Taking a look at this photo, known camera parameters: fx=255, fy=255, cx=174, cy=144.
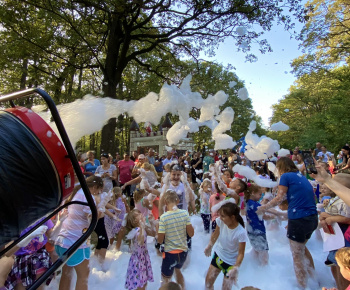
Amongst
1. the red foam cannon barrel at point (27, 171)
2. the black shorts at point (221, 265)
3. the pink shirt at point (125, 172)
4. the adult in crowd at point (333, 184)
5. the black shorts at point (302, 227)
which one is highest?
the red foam cannon barrel at point (27, 171)

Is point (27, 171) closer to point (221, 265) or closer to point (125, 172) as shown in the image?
point (221, 265)

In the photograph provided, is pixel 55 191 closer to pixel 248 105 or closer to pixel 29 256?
pixel 29 256

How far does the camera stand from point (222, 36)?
10781 millimetres

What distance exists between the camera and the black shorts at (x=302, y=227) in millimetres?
3352

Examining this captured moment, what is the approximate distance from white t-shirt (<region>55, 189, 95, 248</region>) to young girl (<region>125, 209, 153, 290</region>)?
0.62 metres

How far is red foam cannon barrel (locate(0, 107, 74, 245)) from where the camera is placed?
0.70m

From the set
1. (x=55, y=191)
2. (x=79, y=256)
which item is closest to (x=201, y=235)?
(x=79, y=256)

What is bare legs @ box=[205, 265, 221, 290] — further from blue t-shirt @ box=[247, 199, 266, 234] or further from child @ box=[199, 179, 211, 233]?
child @ box=[199, 179, 211, 233]

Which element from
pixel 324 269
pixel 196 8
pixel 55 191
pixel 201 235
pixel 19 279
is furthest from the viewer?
pixel 196 8

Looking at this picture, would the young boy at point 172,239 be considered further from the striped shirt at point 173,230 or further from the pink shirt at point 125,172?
the pink shirt at point 125,172

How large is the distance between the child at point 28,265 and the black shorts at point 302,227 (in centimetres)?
305

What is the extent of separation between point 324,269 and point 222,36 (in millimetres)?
9473

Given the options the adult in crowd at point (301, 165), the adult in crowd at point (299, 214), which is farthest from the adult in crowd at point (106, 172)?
the adult in crowd at point (301, 165)

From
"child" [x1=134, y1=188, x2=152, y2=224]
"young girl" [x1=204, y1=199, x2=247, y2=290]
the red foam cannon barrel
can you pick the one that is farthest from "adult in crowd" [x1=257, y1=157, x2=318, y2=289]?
the red foam cannon barrel
